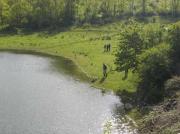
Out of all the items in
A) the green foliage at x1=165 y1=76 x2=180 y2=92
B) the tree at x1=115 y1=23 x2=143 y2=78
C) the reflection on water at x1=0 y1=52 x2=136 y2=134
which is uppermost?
the tree at x1=115 y1=23 x2=143 y2=78

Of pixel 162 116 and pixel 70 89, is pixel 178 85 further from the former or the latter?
pixel 70 89

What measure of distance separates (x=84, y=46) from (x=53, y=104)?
199 feet

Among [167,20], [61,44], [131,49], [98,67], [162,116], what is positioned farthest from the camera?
[167,20]

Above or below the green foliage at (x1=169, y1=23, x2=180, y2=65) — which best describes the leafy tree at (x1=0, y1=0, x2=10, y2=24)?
below

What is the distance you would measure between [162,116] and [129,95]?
20.8 meters

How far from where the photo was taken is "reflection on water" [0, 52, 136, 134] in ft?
258

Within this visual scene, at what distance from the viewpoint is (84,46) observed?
15050 centimetres

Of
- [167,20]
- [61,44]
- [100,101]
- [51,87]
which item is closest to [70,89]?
[51,87]

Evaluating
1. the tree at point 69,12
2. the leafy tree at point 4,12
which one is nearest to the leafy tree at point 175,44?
the tree at point 69,12

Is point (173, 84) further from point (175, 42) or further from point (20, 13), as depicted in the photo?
point (20, 13)

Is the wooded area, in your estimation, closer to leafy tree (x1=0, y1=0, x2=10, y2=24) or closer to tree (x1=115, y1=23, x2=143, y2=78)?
leafy tree (x1=0, y1=0, x2=10, y2=24)

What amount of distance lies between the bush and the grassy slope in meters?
8.53

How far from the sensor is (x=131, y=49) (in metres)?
103

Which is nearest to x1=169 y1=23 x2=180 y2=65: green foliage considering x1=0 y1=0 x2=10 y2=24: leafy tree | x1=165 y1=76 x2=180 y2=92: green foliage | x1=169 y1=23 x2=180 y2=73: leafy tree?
x1=169 y1=23 x2=180 y2=73: leafy tree
